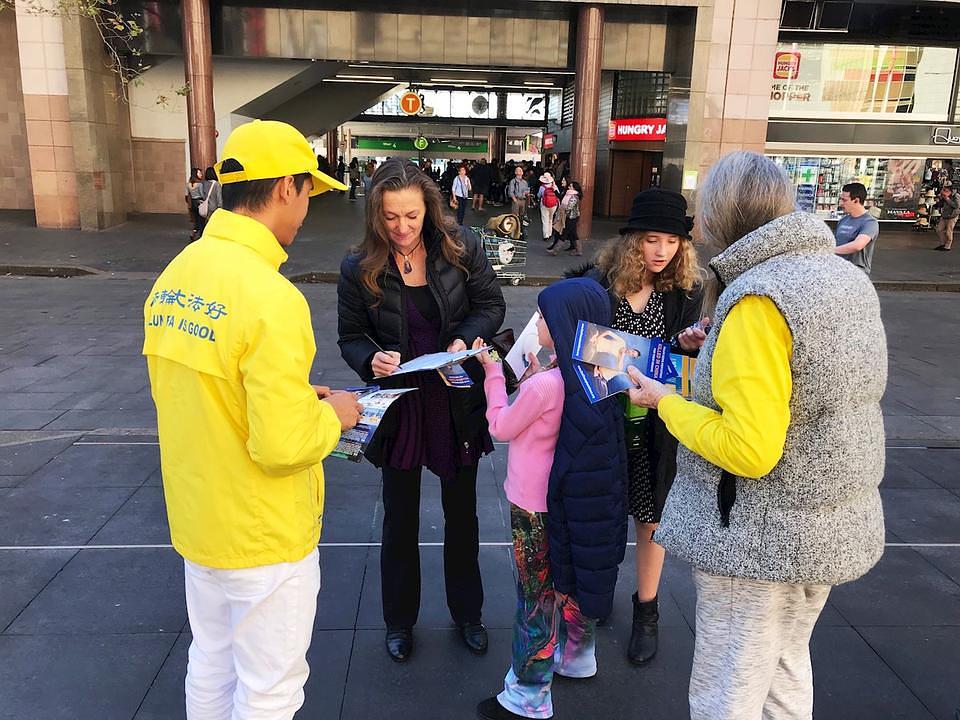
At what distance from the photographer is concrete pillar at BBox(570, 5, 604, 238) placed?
→ 59.9 ft

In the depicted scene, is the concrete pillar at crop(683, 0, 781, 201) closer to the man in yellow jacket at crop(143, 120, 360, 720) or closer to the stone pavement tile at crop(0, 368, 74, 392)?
the stone pavement tile at crop(0, 368, 74, 392)

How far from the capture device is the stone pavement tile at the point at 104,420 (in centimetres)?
580

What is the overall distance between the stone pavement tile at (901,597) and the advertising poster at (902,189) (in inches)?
912

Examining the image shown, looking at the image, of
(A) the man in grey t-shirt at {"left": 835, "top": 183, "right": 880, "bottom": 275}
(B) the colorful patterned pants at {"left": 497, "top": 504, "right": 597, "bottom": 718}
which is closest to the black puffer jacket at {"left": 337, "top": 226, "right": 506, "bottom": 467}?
(B) the colorful patterned pants at {"left": 497, "top": 504, "right": 597, "bottom": 718}

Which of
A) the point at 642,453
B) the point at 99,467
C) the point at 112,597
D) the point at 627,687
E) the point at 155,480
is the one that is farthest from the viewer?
the point at 99,467

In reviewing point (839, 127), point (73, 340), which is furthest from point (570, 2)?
point (73, 340)

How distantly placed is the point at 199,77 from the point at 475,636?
17.9 m

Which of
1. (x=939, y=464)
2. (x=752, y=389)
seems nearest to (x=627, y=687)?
(x=752, y=389)

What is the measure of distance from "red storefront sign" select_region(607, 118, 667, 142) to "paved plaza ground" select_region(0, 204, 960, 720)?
17163mm

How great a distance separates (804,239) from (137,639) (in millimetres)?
3031

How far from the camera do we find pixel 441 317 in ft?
10.00

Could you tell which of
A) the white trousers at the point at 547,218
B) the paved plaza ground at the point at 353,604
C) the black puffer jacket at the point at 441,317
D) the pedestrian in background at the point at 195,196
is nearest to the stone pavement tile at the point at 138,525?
the paved plaza ground at the point at 353,604

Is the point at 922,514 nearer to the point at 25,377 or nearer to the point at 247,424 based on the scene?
the point at 247,424

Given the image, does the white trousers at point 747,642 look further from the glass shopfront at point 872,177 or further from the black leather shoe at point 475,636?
the glass shopfront at point 872,177
